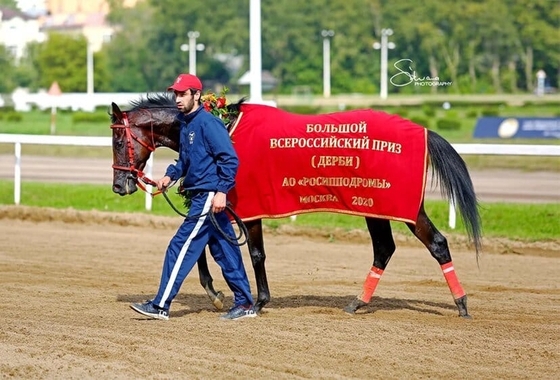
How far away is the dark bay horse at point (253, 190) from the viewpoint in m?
8.01

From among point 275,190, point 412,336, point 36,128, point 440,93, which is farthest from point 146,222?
point 440,93

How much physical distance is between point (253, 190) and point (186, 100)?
0.89 metres

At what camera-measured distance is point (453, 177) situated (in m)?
8.16

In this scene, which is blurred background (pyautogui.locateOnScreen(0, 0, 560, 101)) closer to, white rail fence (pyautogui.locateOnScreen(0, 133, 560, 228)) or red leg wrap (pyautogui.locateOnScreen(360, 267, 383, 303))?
white rail fence (pyautogui.locateOnScreen(0, 133, 560, 228))

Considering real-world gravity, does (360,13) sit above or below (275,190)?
above

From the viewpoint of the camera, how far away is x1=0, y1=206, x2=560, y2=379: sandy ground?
246 inches

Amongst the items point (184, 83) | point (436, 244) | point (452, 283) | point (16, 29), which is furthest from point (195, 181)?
point (16, 29)

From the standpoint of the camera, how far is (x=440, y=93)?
5053cm

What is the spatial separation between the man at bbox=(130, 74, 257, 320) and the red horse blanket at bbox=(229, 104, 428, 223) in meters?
0.37

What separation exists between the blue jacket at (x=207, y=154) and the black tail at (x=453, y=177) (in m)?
1.68

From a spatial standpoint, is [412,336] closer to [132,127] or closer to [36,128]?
[132,127]

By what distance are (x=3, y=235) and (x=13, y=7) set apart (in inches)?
453

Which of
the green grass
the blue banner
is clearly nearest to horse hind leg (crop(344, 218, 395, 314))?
the green grass

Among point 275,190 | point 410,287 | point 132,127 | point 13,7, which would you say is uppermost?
point 13,7
